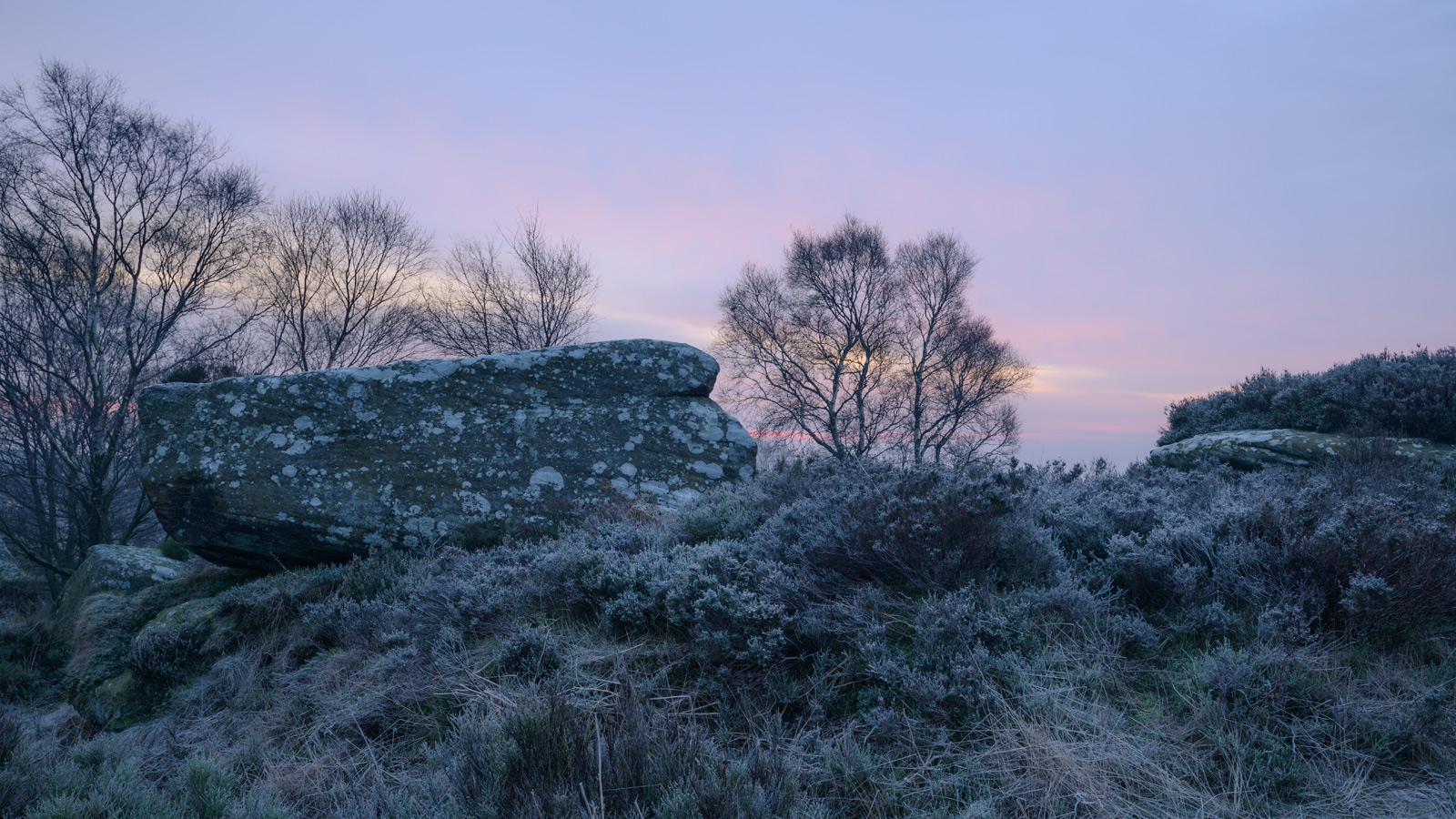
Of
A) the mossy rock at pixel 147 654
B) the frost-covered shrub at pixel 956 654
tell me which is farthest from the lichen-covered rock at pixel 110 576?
the frost-covered shrub at pixel 956 654

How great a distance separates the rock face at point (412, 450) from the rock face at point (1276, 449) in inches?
177

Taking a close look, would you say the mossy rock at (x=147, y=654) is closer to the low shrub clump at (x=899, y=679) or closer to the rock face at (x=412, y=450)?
the rock face at (x=412, y=450)

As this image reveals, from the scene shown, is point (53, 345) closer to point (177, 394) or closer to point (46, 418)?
point (46, 418)

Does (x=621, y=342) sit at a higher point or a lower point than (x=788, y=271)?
lower

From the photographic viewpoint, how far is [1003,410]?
27.7 m

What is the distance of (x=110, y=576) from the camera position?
8703 mm

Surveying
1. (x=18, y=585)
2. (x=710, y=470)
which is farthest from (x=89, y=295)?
(x=710, y=470)

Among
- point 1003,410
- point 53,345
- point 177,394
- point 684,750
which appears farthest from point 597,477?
point 1003,410

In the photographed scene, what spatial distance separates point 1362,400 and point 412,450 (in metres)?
9.03

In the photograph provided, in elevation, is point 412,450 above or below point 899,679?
above

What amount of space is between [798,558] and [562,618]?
53.7 inches

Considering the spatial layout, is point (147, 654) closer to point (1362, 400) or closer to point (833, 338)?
point (1362, 400)

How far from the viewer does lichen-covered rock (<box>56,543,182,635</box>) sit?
8.68 metres

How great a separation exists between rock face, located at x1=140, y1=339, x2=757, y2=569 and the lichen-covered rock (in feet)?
13.3
